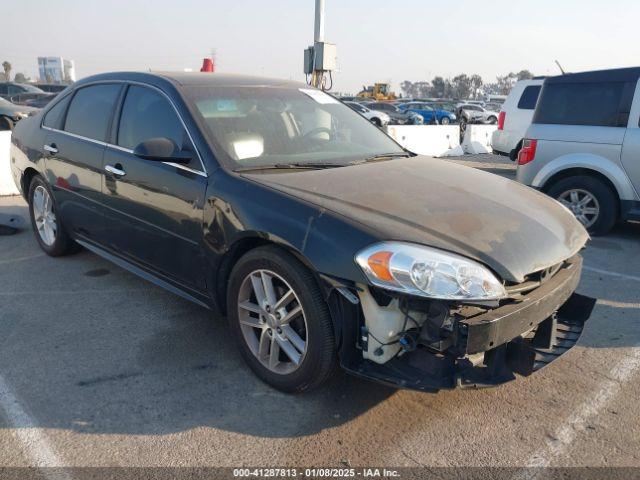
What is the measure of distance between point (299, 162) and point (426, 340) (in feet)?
4.90

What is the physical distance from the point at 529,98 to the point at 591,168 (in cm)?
588

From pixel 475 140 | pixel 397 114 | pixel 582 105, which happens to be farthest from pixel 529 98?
pixel 397 114

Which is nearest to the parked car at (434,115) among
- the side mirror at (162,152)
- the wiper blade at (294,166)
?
the wiper blade at (294,166)

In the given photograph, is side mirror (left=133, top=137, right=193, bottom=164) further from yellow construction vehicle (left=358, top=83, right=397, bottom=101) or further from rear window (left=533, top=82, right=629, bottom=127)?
yellow construction vehicle (left=358, top=83, right=397, bottom=101)

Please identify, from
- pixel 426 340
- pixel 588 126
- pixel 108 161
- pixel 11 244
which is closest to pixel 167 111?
pixel 108 161

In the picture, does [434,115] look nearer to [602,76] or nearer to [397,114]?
[397,114]

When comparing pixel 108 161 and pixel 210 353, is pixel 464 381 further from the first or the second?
pixel 108 161

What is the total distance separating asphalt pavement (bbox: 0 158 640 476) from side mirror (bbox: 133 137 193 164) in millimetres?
1198

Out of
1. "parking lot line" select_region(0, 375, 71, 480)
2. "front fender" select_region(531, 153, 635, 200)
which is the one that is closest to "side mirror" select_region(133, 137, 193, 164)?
"parking lot line" select_region(0, 375, 71, 480)

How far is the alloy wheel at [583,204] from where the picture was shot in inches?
247

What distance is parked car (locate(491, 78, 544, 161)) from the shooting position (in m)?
11.4

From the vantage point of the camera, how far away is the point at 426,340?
95.5 inches

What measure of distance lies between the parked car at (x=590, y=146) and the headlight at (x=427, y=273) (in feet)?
14.6

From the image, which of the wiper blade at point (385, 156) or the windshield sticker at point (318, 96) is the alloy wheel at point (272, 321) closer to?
the wiper blade at point (385, 156)
